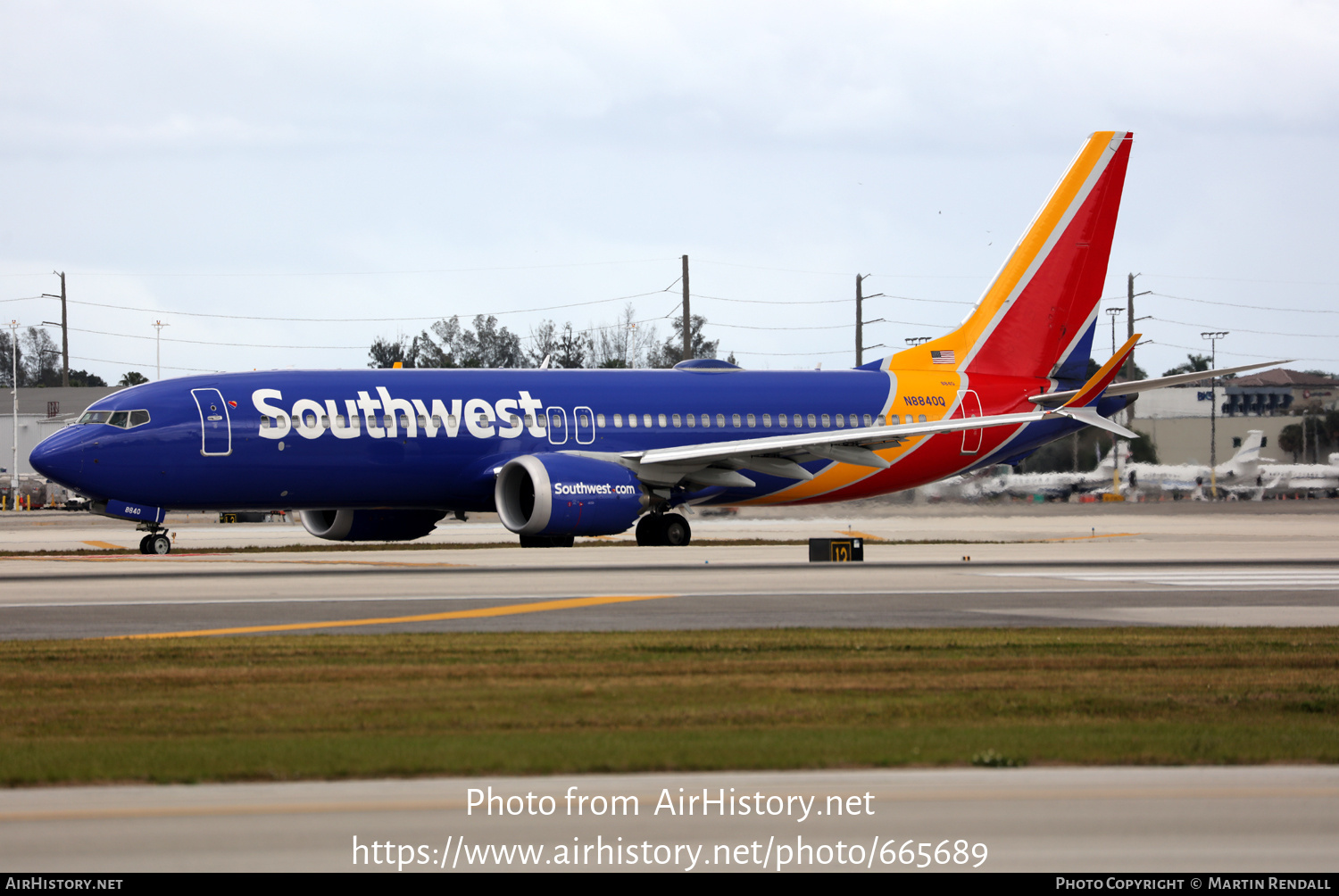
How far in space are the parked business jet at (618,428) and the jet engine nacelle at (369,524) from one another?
5 centimetres

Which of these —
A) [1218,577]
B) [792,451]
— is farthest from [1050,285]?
[1218,577]

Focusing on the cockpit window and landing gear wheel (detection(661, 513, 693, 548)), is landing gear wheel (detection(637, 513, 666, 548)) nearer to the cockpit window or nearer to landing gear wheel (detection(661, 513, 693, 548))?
landing gear wheel (detection(661, 513, 693, 548))

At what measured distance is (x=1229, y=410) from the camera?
13950 centimetres

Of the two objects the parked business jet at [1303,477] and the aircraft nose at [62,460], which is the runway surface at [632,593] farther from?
the parked business jet at [1303,477]

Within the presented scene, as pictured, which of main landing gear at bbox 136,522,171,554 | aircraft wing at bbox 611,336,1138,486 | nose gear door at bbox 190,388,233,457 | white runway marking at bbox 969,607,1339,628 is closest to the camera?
white runway marking at bbox 969,607,1339,628

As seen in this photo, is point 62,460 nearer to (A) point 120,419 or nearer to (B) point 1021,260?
(A) point 120,419

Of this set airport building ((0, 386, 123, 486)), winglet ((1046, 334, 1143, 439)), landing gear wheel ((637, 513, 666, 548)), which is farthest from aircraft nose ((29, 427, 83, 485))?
airport building ((0, 386, 123, 486))

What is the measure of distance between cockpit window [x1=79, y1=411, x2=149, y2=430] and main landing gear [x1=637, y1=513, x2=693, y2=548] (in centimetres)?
1097

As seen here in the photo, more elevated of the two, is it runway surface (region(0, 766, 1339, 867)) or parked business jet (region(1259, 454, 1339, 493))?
runway surface (region(0, 766, 1339, 867))

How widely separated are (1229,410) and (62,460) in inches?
5134

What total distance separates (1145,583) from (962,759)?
14600mm

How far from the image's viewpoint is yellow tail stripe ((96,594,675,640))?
15.0m

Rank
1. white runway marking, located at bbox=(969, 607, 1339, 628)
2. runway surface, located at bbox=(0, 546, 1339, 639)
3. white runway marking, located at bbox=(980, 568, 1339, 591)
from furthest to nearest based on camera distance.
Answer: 1. white runway marking, located at bbox=(980, 568, 1339, 591)
2. runway surface, located at bbox=(0, 546, 1339, 639)
3. white runway marking, located at bbox=(969, 607, 1339, 628)

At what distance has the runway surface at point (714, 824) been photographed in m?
6.03
